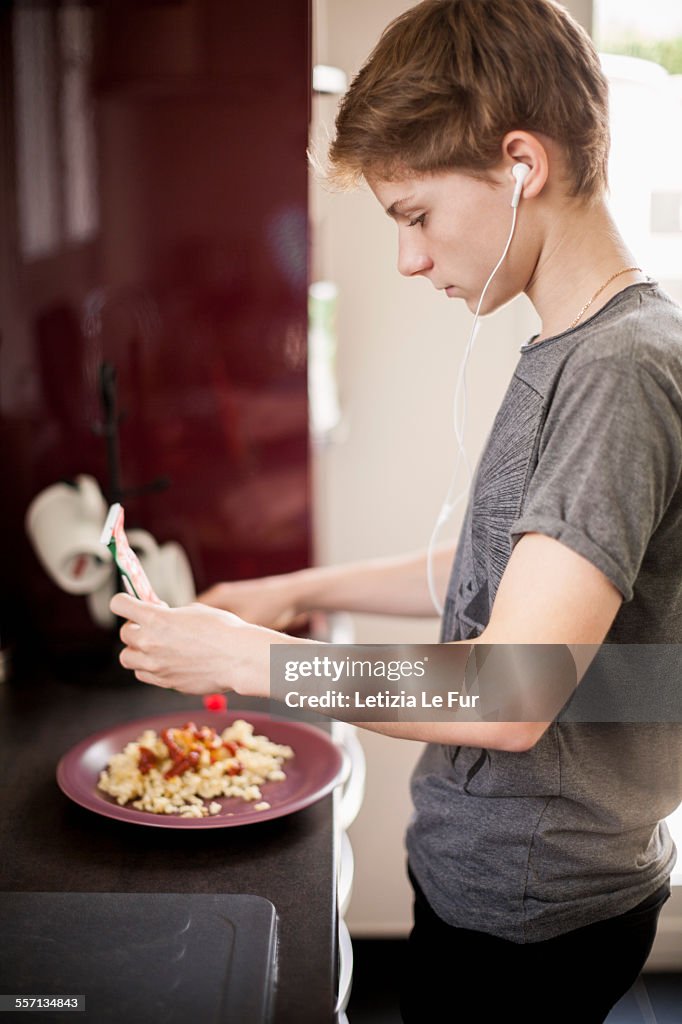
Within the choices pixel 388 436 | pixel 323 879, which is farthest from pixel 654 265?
pixel 323 879

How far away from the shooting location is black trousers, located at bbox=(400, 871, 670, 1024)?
75cm

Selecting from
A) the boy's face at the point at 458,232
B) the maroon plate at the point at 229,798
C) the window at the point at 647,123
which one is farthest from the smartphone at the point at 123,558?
the window at the point at 647,123

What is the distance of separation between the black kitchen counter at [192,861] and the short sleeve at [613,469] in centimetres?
32

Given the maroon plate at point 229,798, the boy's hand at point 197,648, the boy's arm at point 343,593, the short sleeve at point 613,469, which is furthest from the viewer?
the boy's arm at point 343,593

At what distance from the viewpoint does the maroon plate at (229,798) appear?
0.80 metres

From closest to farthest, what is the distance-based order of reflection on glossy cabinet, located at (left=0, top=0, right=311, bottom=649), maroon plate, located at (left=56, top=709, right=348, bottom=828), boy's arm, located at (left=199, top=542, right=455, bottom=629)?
maroon plate, located at (left=56, top=709, right=348, bottom=828) < boy's arm, located at (left=199, top=542, right=455, bottom=629) < reflection on glossy cabinet, located at (left=0, top=0, right=311, bottom=649)

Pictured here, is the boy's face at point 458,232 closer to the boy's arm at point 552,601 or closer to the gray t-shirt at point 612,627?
the gray t-shirt at point 612,627

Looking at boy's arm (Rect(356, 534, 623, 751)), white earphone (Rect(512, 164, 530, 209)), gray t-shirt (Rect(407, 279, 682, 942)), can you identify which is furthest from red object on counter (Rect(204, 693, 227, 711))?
white earphone (Rect(512, 164, 530, 209))

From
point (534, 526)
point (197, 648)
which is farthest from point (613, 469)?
point (197, 648)

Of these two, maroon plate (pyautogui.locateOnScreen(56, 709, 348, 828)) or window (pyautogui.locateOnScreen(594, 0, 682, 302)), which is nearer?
maroon plate (pyautogui.locateOnScreen(56, 709, 348, 828))

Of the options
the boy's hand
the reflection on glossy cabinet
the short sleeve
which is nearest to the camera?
the short sleeve

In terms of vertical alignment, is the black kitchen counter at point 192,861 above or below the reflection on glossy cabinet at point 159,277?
below

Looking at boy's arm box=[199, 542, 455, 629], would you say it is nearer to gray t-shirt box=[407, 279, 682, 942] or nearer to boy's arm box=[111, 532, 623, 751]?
gray t-shirt box=[407, 279, 682, 942]

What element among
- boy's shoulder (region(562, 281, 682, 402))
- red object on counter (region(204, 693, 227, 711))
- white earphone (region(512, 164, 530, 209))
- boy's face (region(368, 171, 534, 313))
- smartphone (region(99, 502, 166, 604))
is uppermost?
white earphone (region(512, 164, 530, 209))
